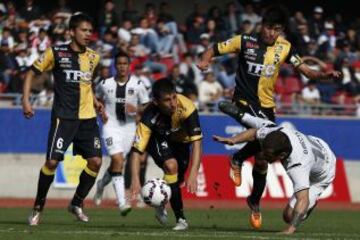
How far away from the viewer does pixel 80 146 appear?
15.5 metres

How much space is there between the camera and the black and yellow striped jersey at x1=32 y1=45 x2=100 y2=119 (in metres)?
15.2

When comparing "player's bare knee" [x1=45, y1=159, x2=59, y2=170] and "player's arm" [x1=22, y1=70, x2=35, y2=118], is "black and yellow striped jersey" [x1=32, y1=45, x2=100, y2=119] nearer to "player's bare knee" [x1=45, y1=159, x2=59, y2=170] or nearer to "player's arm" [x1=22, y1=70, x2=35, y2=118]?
"player's arm" [x1=22, y1=70, x2=35, y2=118]

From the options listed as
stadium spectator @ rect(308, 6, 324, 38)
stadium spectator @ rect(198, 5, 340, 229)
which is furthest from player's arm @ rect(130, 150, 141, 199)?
stadium spectator @ rect(308, 6, 324, 38)

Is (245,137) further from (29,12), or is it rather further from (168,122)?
(29,12)

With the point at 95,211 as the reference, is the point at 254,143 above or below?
above

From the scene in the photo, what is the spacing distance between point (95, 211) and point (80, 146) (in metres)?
4.19

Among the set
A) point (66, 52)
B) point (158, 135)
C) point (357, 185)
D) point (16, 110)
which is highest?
point (66, 52)

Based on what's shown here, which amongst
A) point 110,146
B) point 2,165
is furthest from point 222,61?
point 110,146

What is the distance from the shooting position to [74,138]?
15406 mm

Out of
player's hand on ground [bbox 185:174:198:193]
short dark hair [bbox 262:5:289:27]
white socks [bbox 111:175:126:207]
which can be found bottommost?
white socks [bbox 111:175:126:207]

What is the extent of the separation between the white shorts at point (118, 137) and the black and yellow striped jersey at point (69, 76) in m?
4.05

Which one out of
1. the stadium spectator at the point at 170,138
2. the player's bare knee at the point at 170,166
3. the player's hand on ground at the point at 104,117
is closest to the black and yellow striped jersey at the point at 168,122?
the stadium spectator at the point at 170,138

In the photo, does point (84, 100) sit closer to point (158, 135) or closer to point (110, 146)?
Result: point (158, 135)

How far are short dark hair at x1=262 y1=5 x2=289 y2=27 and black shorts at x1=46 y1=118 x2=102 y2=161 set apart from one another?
2.84m
